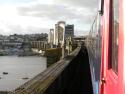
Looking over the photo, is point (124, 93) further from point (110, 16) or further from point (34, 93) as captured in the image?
point (34, 93)

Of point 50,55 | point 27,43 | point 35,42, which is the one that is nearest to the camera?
point 50,55

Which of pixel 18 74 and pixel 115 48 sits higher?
pixel 115 48

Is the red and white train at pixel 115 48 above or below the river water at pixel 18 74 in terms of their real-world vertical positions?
above

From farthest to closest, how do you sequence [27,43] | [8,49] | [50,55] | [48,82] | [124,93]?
[8,49] → [27,43] → [50,55] → [48,82] → [124,93]

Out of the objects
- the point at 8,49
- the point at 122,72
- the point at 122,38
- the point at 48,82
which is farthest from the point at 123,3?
the point at 8,49

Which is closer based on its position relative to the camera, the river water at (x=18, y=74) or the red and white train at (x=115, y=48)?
the red and white train at (x=115, y=48)

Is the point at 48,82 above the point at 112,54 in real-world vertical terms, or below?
below

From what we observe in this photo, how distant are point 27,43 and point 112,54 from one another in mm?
151462

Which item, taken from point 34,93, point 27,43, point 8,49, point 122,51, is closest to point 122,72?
point 122,51

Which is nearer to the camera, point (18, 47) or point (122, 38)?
point (122, 38)

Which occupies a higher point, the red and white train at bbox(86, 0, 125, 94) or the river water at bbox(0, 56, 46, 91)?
the red and white train at bbox(86, 0, 125, 94)

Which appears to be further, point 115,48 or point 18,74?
point 18,74

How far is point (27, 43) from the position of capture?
505ft

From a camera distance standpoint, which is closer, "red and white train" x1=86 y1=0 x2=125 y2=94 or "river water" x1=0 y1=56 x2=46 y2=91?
"red and white train" x1=86 y1=0 x2=125 y2=94
